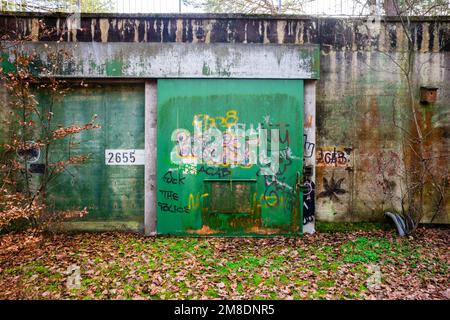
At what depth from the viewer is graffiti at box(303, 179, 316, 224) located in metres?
7.30

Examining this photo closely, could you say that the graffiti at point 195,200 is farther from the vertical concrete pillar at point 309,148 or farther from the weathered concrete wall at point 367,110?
the weathered concrete wall at point 367,110

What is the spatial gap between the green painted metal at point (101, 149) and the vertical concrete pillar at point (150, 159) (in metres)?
0.20

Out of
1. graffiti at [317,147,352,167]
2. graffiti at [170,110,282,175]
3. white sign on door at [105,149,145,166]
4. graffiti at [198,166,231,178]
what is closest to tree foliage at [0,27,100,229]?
white sign on door at [105,149,145,166]

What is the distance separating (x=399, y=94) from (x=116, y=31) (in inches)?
254

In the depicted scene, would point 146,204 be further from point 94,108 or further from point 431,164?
point 431,164

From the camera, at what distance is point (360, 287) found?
16.4 feet

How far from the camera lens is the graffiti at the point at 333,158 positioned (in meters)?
7.52

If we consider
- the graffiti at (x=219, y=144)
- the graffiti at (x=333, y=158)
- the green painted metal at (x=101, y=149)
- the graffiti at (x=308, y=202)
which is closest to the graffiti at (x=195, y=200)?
the graffiti at (x=219, y=144)

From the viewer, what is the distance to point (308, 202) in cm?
733

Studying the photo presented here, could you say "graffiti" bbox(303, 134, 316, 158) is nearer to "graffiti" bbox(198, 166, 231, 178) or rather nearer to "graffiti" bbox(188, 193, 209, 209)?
"graffiti" bbox(198, 166, 231, 178)

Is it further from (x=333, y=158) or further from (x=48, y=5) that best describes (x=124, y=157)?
(x=333, y=158)

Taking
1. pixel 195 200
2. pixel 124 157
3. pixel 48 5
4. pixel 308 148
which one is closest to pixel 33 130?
pixel 124 157

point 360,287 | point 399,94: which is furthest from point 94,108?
point 399,94

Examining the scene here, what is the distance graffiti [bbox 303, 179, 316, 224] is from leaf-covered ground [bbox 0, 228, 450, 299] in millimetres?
415
